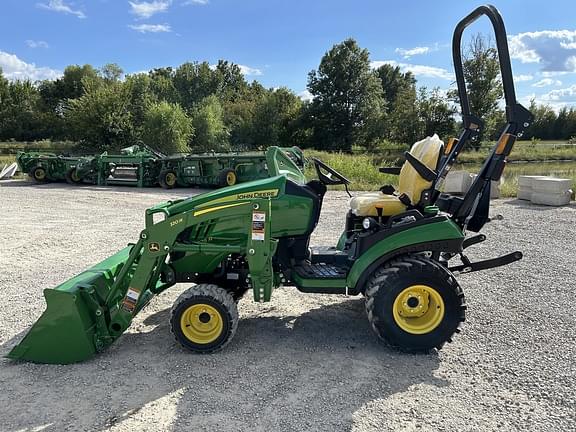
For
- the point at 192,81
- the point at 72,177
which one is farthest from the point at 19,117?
the point at 72,177

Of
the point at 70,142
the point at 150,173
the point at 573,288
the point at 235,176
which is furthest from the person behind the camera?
the point at 70,142

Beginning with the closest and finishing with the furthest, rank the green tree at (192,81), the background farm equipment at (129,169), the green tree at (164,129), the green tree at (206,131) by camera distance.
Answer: the background farm equipment at (129,169) < the green tree at (164,129) < the green tree at (206,131) < the green tree at (192,81)

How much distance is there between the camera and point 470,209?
4.12m

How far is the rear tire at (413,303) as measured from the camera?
3.71 metres

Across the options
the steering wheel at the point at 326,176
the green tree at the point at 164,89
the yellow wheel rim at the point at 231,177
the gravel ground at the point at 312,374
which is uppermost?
the green tree at the point at 164,89

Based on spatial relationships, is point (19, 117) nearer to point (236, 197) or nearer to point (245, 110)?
point (245, 110)

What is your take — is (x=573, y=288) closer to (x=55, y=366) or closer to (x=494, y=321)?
(x=494, y=321)

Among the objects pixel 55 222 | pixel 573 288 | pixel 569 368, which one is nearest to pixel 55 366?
pixel 569 368

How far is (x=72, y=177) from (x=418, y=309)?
15853 millimetres

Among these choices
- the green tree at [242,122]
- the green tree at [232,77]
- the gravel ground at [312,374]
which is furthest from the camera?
the green tree at [232,77]

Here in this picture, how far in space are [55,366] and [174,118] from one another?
92.2 feet

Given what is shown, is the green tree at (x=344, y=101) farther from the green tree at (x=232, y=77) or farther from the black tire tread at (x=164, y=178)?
the black tire tread at (x=164, y=178)

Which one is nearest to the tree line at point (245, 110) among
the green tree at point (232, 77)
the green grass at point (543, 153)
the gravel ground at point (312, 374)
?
the green grass at point (543, 153)

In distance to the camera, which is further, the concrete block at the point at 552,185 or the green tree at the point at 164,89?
the green tree at the point at 164,89
